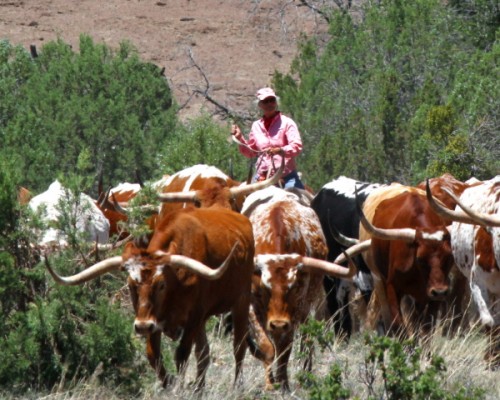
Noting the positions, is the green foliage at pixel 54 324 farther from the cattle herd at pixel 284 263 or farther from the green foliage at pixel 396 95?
the green foliage at pixel 396 95

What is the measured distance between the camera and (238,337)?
10.8 meters

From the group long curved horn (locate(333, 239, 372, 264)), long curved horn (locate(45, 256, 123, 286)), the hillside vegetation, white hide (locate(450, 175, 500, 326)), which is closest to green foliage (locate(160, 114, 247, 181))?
the hillside vegetation

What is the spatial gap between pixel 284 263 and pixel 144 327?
1.91 m

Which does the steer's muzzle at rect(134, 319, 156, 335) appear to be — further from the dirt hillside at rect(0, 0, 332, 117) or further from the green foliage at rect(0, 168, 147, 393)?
the dirt hillside at rect(0, 0, 332, 117)

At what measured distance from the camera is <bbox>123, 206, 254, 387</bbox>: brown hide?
969 centimetres

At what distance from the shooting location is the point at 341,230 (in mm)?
14688

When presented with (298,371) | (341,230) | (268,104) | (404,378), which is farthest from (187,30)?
(404,378)

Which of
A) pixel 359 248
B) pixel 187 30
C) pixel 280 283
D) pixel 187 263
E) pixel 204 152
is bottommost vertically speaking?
pixel 187 30

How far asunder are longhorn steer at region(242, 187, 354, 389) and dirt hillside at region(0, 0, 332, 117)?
40.9 meters

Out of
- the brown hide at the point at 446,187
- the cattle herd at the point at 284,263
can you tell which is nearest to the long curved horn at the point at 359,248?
the cattle herd at the point at 284,263

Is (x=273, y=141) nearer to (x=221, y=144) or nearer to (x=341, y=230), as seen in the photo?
(x=341, y=230)

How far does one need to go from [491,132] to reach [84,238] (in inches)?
423

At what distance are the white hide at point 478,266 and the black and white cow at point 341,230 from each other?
195cm

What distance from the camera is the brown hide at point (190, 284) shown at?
9.69 meters
